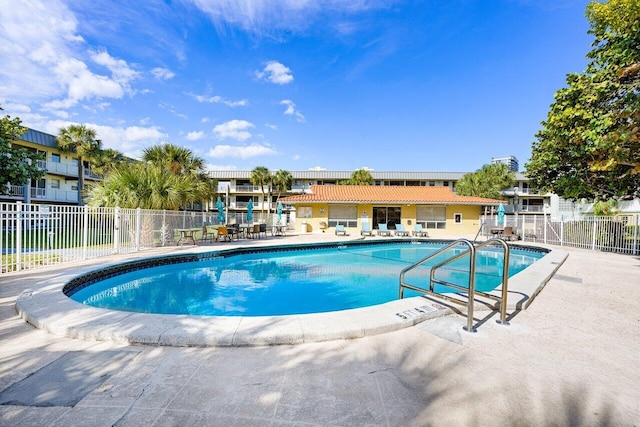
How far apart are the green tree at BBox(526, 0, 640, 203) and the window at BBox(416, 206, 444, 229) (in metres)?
9.06

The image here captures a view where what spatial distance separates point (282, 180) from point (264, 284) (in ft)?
108

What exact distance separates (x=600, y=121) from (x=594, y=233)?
32.8ft

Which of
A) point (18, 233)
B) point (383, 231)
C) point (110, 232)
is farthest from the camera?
point (383, 231)

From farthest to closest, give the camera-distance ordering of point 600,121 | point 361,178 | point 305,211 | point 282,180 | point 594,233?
point 282,180
point 361,178
point 305,211
point 594,233
point 600,121

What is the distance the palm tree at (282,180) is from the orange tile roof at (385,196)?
14.6m

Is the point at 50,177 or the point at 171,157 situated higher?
the point at 171,157

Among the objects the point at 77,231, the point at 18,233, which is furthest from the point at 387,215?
the point at 18,233

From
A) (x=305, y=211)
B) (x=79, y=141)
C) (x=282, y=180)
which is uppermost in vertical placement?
(x=79, y=141)

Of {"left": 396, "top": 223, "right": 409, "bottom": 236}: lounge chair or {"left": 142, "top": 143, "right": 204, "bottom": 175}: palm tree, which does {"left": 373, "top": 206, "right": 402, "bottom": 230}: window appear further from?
{"left": 142, "top": 143, "right": 204, "bottom": 175}: palm tree

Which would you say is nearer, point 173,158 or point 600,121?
point 600,121

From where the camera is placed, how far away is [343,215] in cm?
2498

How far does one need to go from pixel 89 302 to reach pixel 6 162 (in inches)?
293

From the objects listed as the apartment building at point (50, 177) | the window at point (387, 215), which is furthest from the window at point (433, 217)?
the apartment building at point (50, 177)

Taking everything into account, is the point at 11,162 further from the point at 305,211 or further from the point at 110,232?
the point at 305,211
